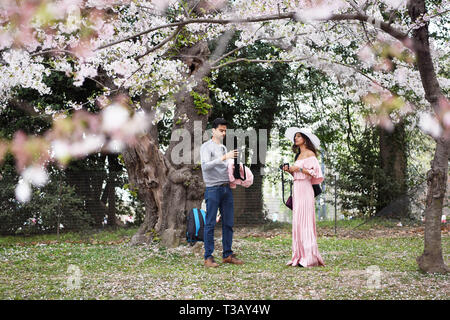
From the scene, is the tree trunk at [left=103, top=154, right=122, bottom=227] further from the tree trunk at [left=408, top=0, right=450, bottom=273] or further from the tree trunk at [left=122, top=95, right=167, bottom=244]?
the tree trunk at [left=408, top=0, right=450, bottom=273]

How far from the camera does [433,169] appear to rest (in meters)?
5.11

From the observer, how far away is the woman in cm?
591

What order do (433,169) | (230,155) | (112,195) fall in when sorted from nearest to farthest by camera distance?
1. (433,169)
2. (230,155)
3. (112,195)

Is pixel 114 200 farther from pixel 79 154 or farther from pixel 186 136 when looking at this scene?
pixel 186 136

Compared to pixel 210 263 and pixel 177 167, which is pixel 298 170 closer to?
pixel 210 263

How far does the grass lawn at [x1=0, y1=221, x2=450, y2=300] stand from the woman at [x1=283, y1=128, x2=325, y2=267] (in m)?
0.23

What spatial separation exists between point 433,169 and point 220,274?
2.60m

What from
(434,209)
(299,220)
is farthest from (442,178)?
(299,220)

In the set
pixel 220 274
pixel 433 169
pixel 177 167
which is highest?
pixel 177 167

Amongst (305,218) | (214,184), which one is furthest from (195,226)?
(305,218)

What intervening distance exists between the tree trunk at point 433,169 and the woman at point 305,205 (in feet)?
4.37

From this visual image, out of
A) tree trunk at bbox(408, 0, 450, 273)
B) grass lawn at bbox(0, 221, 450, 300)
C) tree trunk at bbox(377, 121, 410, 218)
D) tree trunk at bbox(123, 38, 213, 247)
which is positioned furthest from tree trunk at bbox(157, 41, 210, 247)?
tree trunk at bbox(377, 121, 410, 218)

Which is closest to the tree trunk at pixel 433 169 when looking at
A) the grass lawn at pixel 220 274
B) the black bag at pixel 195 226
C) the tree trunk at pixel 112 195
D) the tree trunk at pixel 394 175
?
the grass lawn at pixel 220 274

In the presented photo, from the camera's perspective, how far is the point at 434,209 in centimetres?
504
